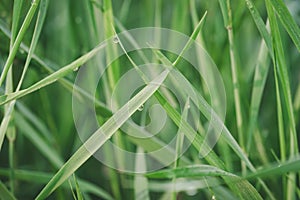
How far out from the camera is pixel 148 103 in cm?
76

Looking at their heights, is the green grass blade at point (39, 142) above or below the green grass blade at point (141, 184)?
above

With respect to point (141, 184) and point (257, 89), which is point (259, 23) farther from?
point (141, 184)

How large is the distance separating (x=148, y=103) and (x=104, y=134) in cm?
24

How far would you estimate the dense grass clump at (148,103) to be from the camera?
0.53m

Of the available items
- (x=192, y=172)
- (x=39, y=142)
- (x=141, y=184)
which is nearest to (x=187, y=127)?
(x=192, y=172)

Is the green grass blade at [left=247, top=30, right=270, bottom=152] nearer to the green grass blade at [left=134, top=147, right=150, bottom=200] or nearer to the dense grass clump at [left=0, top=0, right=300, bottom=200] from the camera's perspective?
the dense grass clump at [left=0, top=0, right=300, bottom=200]

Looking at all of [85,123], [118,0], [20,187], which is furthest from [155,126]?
[118,0]

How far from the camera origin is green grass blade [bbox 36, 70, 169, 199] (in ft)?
1.68

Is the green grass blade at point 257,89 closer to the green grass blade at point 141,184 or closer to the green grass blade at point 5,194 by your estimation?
the green grass blade at point 141,184

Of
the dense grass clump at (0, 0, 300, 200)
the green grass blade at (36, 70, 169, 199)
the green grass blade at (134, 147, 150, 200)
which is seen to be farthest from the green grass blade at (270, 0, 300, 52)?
the green grass blade at (134, 147, 150, 200)

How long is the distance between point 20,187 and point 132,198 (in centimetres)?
17

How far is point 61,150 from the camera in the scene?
2.72 feet

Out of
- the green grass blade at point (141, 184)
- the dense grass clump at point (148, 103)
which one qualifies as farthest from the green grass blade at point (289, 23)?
the green grass blade at point (141, 184)

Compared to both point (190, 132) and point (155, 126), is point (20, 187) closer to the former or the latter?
point (155, 126)
